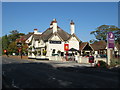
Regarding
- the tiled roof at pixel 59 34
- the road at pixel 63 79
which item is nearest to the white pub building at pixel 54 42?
the tiled roof at pixel 59 34

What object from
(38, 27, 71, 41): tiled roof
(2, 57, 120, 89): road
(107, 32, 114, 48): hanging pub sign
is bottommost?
(2, 57, 120, 89): road

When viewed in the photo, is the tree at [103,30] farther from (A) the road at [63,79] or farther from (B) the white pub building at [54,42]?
(A) the road at [63,79]

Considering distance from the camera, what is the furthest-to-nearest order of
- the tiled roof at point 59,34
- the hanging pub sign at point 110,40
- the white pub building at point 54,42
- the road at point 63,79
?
the tiled roof at point 59,34, the white pub building at point 54,42, the hanging pub sign at point 110,40, the road at point 63,79

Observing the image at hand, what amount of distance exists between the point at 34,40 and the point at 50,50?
9720 mm

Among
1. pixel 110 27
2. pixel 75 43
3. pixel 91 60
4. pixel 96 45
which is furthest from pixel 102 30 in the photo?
pixel 91 60

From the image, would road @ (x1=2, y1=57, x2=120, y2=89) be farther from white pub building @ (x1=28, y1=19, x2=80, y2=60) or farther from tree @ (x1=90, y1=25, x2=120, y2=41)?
tree @ (x1=90, y1=25, x2=120, y2=41)

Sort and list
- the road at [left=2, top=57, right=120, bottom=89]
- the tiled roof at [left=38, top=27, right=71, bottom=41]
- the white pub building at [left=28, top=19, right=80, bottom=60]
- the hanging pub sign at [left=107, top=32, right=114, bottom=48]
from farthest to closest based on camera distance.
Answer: the tiled roof at [left=38, top=27, right=71, bottom=41]
the white pub building at [left=28, top=19, right=80, bottom=60]
the hanging pub sign at [left=107, top=32, right=114, bottom=48]
the road at [left=2, top=57, right=120, bottom=89]

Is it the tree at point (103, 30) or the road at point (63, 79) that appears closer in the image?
the road at point (63, 79)

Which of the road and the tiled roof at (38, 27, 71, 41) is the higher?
the tiled roof at (38, 27, 71, 41)

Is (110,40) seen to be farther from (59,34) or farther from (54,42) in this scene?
(59,34)

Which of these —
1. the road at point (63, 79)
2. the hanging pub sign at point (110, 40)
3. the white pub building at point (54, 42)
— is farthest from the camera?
the white pub building at point (54, 42)

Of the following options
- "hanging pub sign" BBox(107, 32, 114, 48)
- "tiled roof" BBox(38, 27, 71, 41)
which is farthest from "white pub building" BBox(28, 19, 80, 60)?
"hanging pub sign" BBox(107, 32, 114, 48)

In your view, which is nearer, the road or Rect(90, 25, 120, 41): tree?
the road

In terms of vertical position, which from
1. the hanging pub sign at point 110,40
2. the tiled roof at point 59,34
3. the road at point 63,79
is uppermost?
the tiled roof at point 59,34
